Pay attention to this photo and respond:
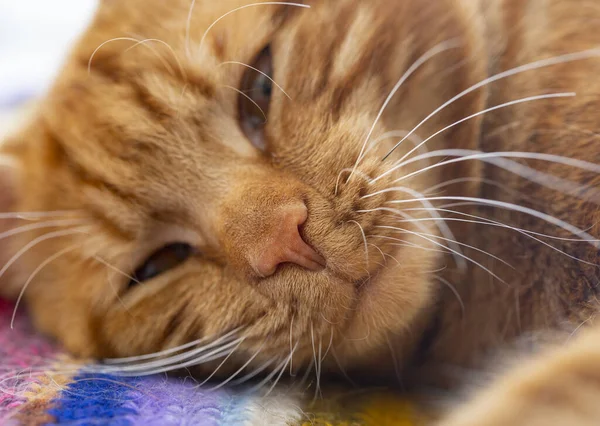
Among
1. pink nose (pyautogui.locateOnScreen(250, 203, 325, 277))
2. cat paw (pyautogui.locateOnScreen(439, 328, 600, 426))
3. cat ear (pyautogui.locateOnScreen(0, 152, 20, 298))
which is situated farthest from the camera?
cat ear (pyautogui.locateOnScreen(0, 152, 20, 298))

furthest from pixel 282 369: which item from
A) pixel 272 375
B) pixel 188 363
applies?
pixel 188 363

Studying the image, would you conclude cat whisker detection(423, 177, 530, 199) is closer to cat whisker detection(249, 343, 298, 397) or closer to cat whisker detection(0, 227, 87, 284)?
cat whisker detection(249, 343, 298, 397)

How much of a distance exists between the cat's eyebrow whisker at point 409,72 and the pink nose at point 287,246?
97 mm

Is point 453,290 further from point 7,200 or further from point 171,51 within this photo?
point 7,200

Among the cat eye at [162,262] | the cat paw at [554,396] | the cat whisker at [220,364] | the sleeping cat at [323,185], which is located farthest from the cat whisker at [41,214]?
the cat paw at [554,396]

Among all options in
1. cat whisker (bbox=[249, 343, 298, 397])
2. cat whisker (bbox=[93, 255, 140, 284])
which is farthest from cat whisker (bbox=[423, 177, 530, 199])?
cat whisker (bbox=[93, 255, 140, 284])

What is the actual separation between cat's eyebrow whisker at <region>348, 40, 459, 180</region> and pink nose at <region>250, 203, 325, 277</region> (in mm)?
97

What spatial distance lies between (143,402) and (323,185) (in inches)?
14.8

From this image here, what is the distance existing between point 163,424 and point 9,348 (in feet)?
1.51

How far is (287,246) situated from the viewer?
2.54 feet

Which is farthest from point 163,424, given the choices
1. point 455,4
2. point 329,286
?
point 455,4

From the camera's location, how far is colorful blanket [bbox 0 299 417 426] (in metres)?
0.64

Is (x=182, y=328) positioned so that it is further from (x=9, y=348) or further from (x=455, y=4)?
(x=455, y=4)

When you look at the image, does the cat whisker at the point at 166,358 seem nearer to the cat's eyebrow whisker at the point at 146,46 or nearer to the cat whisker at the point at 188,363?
the cat whisker at the point at 188,363
